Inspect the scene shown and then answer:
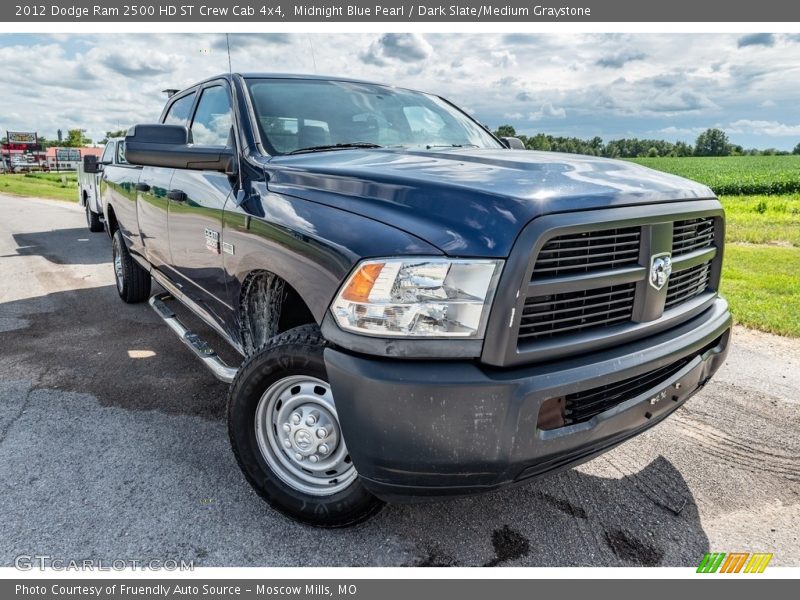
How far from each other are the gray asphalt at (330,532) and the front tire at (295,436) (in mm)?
156

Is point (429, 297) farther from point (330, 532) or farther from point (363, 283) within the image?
point (330, 532)

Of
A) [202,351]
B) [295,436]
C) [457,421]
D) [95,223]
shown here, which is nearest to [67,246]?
[95,223]

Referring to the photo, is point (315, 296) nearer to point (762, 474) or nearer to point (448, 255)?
point (448, 255)

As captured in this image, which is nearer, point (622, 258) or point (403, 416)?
point (403, 416)

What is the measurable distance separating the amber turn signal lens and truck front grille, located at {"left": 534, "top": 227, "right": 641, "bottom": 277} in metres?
0.55

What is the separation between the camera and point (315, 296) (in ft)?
7.70

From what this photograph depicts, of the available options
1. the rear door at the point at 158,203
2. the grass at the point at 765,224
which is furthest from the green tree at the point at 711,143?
the rear door at the point at 158,203

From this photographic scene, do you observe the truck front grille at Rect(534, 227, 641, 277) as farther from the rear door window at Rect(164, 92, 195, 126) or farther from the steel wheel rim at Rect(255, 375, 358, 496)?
the rear door window at Rect(164, 92, 195, 126)

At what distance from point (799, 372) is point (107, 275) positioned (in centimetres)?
786

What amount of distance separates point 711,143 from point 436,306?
9128cm

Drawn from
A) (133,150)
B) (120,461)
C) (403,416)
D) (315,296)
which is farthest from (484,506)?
(133,150)

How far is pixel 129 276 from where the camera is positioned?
622 cm

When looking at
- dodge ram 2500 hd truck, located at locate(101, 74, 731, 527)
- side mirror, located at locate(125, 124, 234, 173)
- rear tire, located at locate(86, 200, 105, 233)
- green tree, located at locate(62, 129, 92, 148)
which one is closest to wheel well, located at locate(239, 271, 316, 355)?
dodge ram 2500 hd truck, located at locate(101, 74, 731, 527)

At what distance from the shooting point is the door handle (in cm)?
375
